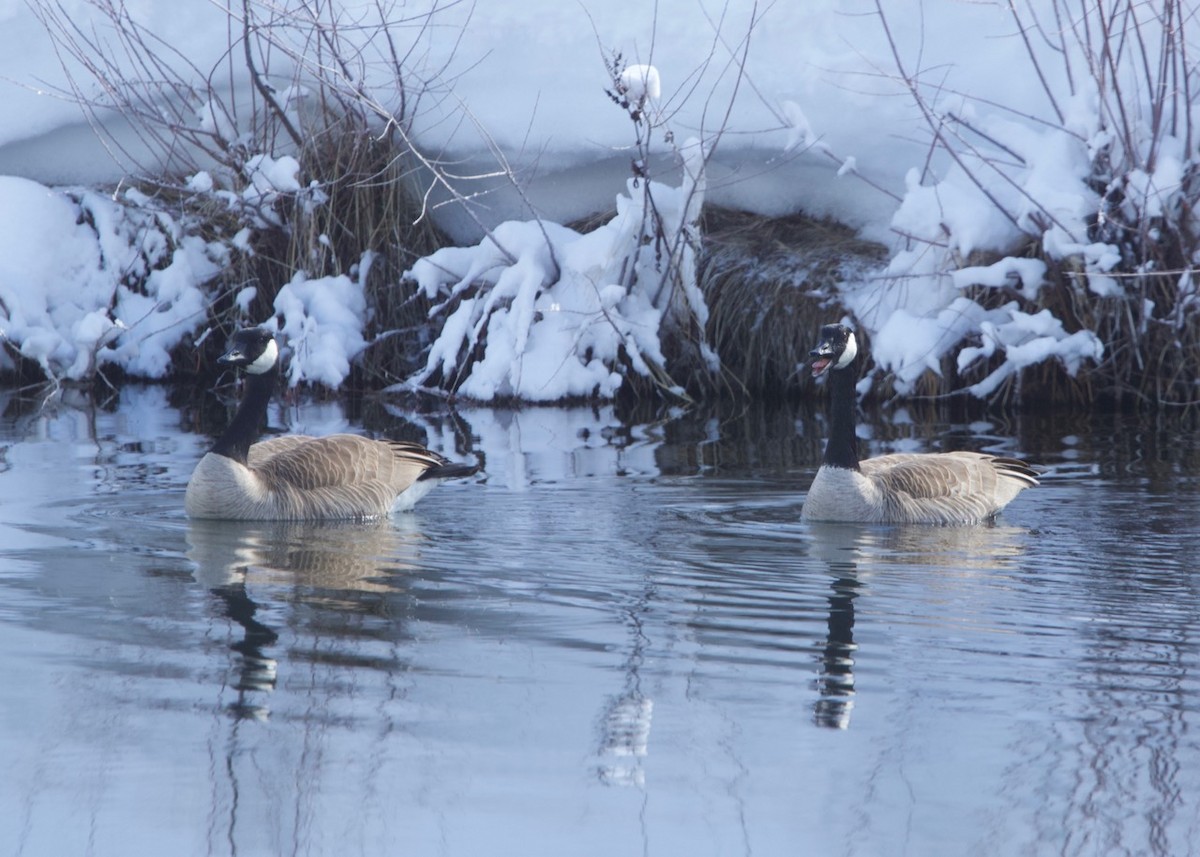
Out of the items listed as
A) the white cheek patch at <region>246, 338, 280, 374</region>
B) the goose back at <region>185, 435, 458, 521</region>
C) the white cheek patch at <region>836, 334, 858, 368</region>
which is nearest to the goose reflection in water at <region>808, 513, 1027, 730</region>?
the white cheek patch at <region>836, 334, 858, 368</region>

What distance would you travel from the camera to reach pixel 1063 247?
11727 millimetres

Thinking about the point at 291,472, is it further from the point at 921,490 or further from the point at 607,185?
the point at 607,185

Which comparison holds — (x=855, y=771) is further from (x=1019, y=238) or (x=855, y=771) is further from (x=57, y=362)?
(x=57, y=362)

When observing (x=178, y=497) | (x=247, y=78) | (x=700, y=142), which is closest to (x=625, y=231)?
(x=700, y=142)

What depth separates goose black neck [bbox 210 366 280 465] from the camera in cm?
830

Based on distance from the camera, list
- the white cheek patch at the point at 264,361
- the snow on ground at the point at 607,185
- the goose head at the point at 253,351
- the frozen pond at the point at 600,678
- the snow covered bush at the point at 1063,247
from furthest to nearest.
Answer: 1. the snow on ground at the point at 607,185
2. the snow covered bush at the point at 1063,247
3. the white cheek patch at the point at 264,361
4. the goose head at the point at 253,351
5. the frozen pond at the point at 600,678

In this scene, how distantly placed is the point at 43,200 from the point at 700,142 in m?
6.33

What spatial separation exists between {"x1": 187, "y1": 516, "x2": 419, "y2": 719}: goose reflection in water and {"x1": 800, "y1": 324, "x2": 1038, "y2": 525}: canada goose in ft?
6.85

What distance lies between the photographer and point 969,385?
1338cm

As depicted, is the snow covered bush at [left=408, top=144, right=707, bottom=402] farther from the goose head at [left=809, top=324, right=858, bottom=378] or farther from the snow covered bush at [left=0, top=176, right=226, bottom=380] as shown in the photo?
the goose head at [left=809, top=324, right=858, bottom=378]

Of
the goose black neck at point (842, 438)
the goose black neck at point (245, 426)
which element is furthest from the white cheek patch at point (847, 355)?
the goose black neck at point (245, 426)

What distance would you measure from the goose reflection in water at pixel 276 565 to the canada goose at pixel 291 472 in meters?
0.09

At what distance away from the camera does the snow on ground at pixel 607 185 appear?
40.1 feet

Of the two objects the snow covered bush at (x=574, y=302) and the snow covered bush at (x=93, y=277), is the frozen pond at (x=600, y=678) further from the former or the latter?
the snow covered bush at (x=93, y=277)
